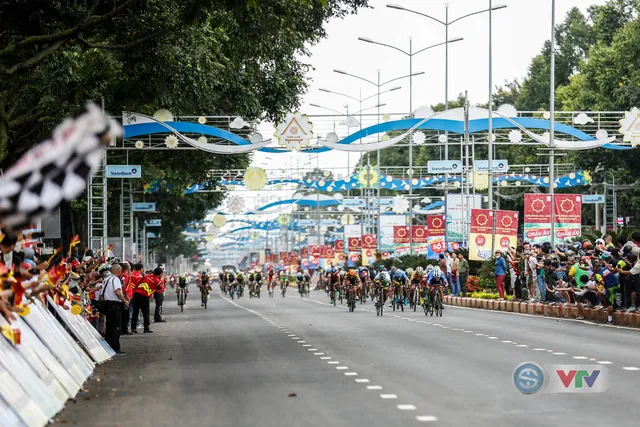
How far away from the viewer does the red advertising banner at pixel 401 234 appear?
189ft

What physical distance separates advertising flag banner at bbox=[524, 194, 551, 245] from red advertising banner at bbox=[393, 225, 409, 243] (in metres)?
20.8

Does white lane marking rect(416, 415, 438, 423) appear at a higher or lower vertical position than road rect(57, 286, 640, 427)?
higher

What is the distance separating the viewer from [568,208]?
35312mm

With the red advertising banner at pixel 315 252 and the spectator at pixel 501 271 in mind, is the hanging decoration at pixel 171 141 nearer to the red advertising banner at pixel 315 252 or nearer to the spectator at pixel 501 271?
the spectator at pixel 501 271

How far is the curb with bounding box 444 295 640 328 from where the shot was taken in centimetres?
2651

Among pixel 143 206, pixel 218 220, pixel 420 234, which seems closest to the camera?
pixel 420 234

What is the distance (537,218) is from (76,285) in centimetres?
1755

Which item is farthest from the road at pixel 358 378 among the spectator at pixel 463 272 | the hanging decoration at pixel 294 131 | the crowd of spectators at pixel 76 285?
the spectator at pixel 463 272

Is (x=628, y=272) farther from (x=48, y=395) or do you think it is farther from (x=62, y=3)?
(x=48, y=395)

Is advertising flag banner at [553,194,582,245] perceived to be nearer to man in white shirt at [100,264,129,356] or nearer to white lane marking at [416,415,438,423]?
man in white shirt at [100,264,129,356]

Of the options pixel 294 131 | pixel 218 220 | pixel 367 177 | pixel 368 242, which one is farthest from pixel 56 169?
pixel 218 220

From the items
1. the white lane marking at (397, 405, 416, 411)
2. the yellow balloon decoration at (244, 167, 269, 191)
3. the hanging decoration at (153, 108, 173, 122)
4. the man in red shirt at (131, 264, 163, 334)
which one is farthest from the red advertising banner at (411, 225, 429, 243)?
the white lane marking at (397, 405, 416, 411)

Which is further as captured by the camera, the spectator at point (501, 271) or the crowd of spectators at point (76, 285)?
the spectator at point (501, 271)

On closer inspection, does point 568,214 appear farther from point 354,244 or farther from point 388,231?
point 354,244
